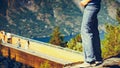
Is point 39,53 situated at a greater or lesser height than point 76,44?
lesser

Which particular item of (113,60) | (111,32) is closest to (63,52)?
(111,32)

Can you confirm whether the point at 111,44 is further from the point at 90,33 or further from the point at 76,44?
the point at 76,44

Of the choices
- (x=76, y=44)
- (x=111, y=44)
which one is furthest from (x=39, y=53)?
(x=111, y=44)

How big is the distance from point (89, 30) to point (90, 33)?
0.30 ft

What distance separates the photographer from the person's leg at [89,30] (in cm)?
968

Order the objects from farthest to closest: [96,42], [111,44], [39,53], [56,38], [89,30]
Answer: [56,38], [39,53], [111,44], [96,42], [89,30]

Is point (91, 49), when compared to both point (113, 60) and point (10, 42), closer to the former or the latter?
point (113, 60)

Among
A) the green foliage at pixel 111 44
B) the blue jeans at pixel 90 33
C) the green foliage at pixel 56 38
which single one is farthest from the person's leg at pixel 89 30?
the green foliage at pixel 56 38

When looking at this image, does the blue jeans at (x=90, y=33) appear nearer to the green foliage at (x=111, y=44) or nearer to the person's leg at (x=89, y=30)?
the person's leg at (x=89, y=30)

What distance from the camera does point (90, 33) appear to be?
32.0 feet

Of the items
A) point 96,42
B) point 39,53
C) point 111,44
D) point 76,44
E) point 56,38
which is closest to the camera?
point 96,42

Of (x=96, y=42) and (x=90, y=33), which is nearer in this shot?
(x=90, y=33)

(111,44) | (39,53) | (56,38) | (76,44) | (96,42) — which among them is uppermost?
(96,42)

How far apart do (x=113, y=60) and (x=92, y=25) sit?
54.1 inches
